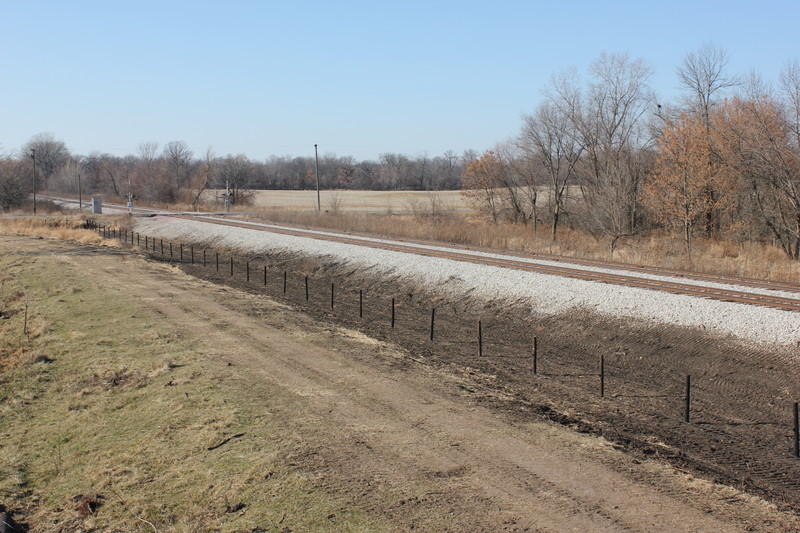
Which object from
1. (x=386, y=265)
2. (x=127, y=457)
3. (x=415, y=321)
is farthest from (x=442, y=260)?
(x=127, y=457)

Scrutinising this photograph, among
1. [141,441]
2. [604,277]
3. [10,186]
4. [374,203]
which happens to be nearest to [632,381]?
[604,277]

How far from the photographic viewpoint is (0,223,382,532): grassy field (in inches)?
303

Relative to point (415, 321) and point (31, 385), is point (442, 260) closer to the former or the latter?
point (415, 321)

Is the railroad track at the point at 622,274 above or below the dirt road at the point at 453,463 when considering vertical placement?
above

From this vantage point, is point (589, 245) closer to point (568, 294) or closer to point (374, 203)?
point (568, 294)

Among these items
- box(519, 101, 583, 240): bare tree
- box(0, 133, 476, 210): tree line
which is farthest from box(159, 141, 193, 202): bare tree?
box(519, 101, 583, 240): bare tree

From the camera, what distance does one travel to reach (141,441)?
33.2 feet

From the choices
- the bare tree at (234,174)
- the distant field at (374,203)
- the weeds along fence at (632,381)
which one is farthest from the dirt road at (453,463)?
the bare tree at (234,174)

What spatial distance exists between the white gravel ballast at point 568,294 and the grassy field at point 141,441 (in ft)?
32.6

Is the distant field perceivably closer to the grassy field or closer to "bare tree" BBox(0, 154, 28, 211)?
"bare tree" BBox(0, 154, 28, 211)

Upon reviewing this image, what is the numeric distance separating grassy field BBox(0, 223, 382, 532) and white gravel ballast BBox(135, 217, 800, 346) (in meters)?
9.93

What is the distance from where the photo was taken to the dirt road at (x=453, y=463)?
7312 millimetres

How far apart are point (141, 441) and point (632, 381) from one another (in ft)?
30.8

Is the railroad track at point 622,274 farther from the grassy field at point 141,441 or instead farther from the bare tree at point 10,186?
the bare tree at point 10,186
